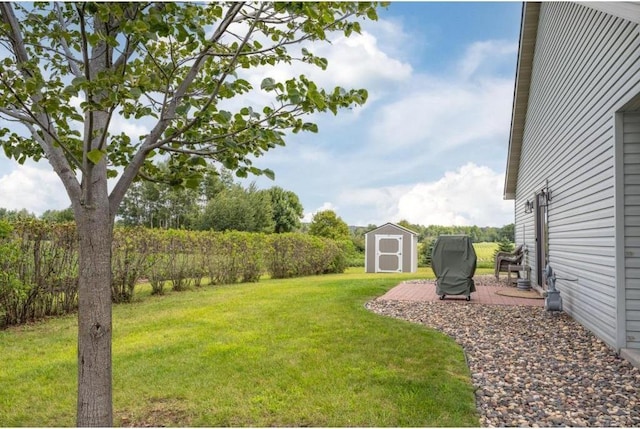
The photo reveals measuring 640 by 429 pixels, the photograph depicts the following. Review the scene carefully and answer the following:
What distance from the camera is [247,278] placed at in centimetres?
1273

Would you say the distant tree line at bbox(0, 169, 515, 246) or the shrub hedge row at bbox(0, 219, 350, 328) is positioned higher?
the distant tree line at bbox(0, 169, 515, 246)

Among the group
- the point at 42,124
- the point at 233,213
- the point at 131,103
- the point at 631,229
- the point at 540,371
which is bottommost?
the point at 540,371

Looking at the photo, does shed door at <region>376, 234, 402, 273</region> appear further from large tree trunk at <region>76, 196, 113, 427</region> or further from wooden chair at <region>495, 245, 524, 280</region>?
large tree trunk at <region>76, 196, 113, 427</region>

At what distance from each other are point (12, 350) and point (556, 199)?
27.9 ft

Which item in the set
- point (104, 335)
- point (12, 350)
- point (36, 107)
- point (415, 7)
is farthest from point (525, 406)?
point (12, 350)

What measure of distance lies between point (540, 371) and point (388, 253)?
55.7ft

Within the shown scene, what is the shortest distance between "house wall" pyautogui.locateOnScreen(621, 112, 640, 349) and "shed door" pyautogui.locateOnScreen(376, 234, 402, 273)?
16266mm

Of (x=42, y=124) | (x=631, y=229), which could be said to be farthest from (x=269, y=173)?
(x=631, y=229)

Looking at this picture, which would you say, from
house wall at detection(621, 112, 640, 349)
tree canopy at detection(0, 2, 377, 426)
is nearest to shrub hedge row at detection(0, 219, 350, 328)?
tree canopy at detection(0, 2, 377, 426)

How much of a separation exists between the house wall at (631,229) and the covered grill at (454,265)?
3607mm

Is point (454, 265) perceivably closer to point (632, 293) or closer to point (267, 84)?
point (632, 293)

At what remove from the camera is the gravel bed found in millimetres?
3146

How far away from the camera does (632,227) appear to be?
462 centimetres

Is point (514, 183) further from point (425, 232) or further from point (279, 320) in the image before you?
point (425, 232)
